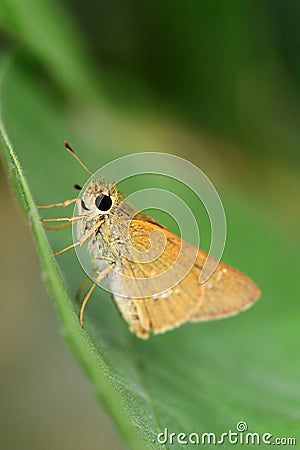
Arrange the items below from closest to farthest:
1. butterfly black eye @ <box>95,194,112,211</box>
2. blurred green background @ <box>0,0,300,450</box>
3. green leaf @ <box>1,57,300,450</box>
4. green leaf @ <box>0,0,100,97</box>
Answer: green leaf @ <box>1,57,300,450</box> < butterfly black eye @ <box>95,194,112,211</box> < green leaf @ <box>0,0,100,97</box> < blurred green background @ <box>0,0,300,450</box>

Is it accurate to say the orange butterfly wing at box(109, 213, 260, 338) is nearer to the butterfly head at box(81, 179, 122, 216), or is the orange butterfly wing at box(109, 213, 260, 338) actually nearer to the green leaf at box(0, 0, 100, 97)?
the butterfly head at box(81, 179, 122, 216)

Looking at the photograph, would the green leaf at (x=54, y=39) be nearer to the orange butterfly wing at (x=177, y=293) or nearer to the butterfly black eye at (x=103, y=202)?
the butterfly black eye at (x=103, y=202)

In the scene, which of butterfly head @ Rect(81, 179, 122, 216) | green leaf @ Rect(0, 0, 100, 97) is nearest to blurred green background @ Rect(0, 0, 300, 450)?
green leaf @ Rect(0, 0, 100, 97)

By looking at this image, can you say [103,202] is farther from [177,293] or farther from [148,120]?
[148,120]

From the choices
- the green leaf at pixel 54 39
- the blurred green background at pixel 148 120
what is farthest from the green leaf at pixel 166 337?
the green leaf at pixel 54 39

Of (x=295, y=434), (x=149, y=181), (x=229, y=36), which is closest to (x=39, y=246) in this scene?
(x=295, y=434)

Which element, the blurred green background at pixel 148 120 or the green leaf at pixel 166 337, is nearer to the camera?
the green leaf at pixel 166 337
